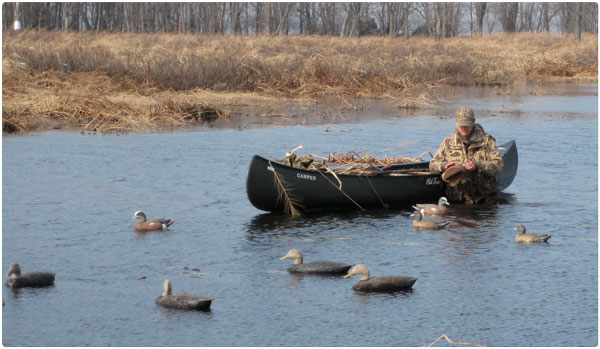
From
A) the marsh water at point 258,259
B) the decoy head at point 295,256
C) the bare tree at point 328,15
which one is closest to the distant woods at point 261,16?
the bare tree at point 328,15

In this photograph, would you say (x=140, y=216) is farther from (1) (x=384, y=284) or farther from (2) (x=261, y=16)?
(2) (x=261, y=16)

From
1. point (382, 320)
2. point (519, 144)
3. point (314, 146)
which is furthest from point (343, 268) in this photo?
point (519, 144)

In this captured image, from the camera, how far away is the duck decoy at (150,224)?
32.9 feet

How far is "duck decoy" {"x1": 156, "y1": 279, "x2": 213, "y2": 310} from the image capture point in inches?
283

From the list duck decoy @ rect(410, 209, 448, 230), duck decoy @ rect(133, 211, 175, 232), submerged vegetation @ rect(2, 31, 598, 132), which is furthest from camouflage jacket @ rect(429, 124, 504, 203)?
submerged vegetation @ rect(2, 31, 598, 132)

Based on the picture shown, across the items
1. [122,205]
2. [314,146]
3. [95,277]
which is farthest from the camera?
[314,146]

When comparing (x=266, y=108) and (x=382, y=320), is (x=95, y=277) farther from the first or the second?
(x=266, y=108)

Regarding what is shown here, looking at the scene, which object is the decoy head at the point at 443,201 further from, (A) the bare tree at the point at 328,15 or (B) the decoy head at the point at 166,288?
(A) the bare tree at the point at 328,15

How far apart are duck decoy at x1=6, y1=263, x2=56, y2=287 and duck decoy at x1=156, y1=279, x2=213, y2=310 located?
1091mm

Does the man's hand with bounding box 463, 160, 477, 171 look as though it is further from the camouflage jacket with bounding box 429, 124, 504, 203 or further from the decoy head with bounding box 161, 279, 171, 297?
the decoy head with bounding box 161, 279, 171, 297

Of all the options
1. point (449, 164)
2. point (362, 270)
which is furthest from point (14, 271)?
point (449, 164)

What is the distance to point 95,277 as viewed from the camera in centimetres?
817

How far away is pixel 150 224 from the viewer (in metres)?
10.0

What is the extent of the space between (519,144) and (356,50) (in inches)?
688
